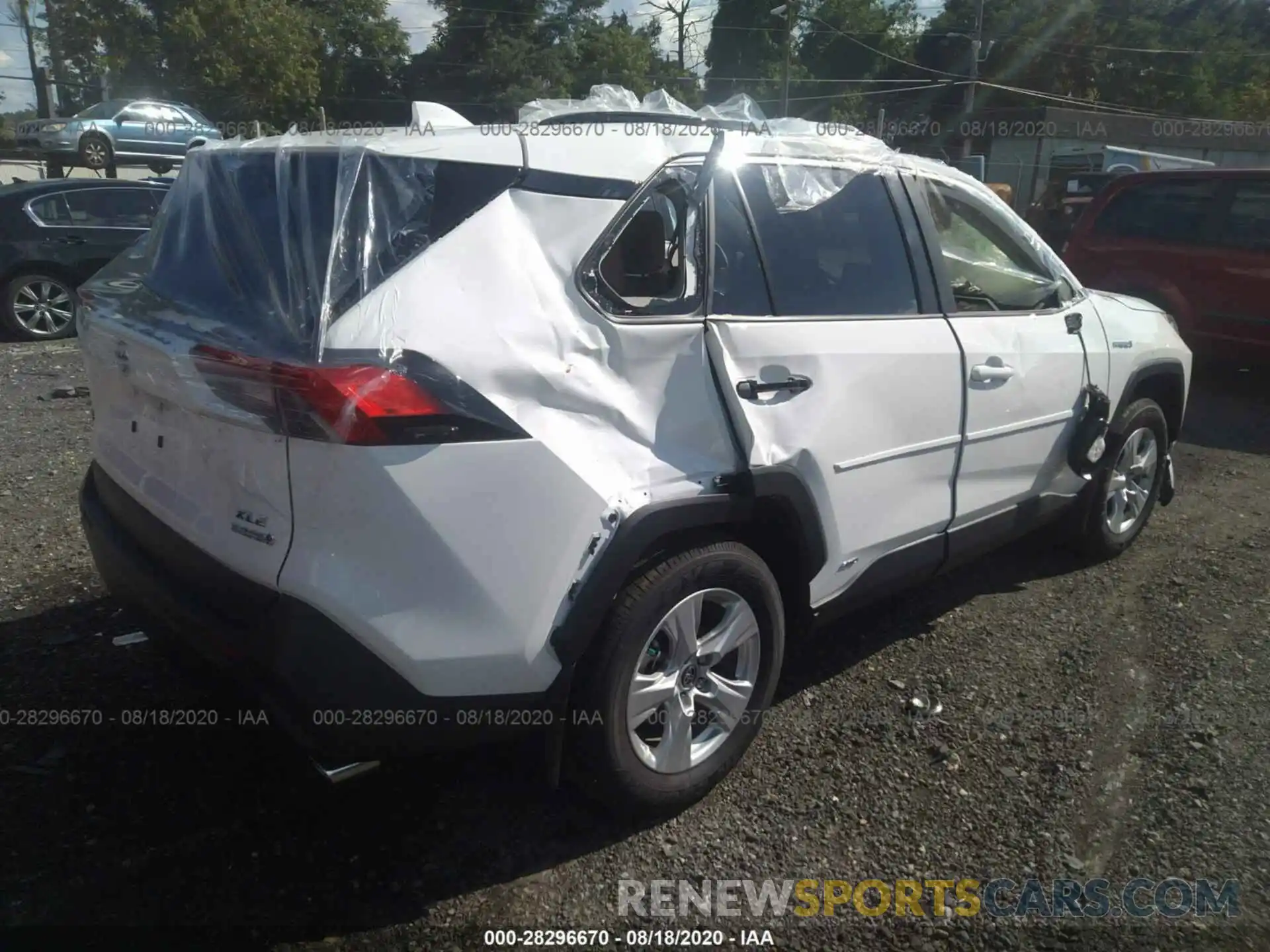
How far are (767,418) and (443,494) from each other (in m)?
1.01

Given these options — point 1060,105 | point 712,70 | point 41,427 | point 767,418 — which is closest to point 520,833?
point 767,418

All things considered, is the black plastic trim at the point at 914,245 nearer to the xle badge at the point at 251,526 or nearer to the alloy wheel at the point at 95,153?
the xle badge at the point at 251,526

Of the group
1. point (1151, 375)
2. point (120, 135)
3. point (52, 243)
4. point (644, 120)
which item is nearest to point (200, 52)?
point (120, 135)

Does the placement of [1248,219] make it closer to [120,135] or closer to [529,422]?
[529,422]

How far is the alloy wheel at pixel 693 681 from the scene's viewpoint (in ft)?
8.71

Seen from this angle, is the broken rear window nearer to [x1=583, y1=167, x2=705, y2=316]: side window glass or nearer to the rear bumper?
[x1=583, y1=167, x2=705, y2=316]: side window glass

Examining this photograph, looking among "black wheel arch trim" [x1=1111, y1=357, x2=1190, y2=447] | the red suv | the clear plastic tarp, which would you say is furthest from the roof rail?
the red suv

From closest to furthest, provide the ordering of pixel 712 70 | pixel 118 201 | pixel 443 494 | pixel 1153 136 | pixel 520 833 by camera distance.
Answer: pixel 443 494 → pixel 520 833 → pixel 118 201 → pixel 1153 136 → pixel 712 70

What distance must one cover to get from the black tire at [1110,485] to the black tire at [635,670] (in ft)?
7.43

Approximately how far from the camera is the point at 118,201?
1009cm

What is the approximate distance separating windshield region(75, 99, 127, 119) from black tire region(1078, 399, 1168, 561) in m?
22.6

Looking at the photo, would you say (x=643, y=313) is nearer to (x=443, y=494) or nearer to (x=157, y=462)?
(x=443, y=494)


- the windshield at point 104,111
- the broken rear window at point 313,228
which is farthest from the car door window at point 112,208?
the windshield at point 104,111

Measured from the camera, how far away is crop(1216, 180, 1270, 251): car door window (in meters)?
7.77
